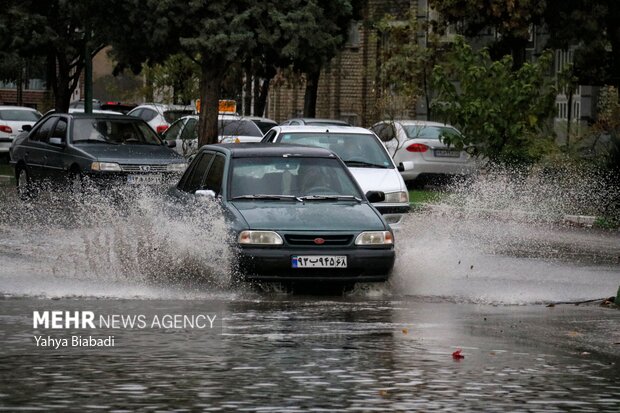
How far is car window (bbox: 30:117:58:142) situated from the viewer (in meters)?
30.6

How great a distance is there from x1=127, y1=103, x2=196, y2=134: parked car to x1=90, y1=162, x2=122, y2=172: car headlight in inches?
799

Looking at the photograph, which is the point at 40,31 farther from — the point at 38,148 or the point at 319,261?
the point at 319,261

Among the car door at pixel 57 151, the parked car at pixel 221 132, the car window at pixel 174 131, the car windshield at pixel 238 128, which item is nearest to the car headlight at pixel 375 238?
the car door at pixel 57 151

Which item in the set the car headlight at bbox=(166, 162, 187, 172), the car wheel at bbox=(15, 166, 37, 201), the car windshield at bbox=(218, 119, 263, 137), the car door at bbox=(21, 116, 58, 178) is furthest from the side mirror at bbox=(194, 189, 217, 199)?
the car windshield at bbox=(218, 119, 263, 137)

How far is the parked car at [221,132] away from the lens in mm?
39500

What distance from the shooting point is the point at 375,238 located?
Result: 51.3 ft

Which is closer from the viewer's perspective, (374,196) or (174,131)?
(374,196)

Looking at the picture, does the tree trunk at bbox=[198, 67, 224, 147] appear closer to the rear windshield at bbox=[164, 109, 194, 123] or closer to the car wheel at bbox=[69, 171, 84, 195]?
the rear windshield at bbox=[164, 109, 194, 123]

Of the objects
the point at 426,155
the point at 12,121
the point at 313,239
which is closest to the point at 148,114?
the point at 12,121

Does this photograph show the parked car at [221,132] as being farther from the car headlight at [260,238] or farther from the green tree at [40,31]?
the car headlight at [260,238]

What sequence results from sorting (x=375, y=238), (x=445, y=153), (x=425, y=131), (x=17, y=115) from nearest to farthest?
1. (x=375, y=238)
2. (x=445, y=153)
3. (x=425, y=131)
4. (x=17, y=115)

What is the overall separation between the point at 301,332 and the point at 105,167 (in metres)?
15.6

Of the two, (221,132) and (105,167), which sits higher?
(105,167)

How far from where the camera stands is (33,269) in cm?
1745
